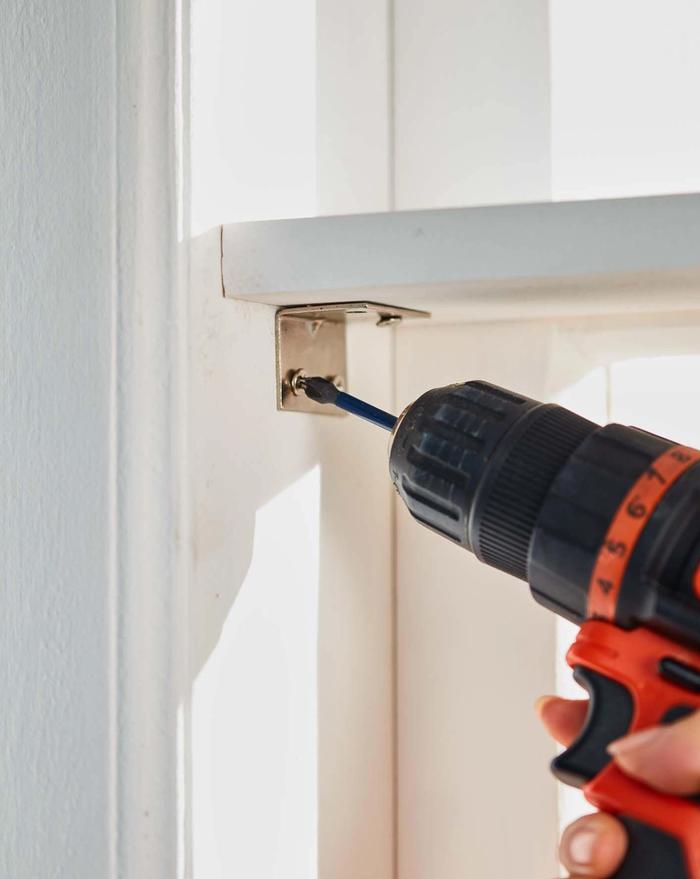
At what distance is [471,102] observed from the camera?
0.70 m

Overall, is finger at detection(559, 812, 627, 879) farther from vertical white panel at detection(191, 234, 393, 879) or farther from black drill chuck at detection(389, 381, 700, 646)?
vertical white panel at detection(191, 234, 393, 879)

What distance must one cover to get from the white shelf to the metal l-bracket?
3 centimetres

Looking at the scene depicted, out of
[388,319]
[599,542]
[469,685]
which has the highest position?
[388,319]

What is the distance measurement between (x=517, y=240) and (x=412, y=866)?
48 cm

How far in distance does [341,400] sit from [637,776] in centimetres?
27

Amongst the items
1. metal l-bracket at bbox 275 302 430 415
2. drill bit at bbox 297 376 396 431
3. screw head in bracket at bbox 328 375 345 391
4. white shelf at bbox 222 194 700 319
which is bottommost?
drill bit at bbox 297 376 396 431

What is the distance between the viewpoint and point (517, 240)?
1.57 ft

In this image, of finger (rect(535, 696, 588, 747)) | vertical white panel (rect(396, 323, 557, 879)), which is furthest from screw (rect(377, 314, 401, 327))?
finger (rect(535, 696, 588, 747))

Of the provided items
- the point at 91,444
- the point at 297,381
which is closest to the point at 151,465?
the point at 91,444

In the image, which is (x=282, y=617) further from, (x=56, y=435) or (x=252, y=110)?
(x=252, y=110)

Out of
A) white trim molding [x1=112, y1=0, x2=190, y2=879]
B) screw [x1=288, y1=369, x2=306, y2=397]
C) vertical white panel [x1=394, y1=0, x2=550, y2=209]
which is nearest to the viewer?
white trim molding [x1=112, y1=0, x2=190, y2=879]

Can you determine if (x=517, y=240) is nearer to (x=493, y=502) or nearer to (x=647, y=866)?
(x=493, y=502)

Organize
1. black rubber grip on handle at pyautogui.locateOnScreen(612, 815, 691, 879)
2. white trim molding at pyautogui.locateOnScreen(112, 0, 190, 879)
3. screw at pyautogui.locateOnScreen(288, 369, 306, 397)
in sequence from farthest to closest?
screw at pyautogui.locateOnScreen(288, 369, 306, 397), white trim molding at pyautogui.locateOnScreen(112, 0, 190, 879), black rubber grip on handle at pyautogui.locateOnScreen(612, 815, 691, 879)

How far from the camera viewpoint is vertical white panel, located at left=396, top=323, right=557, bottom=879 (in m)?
0.70
